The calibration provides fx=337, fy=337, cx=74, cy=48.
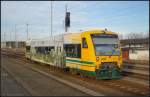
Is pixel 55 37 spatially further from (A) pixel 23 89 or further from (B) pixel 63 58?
(A) pixel 23 89

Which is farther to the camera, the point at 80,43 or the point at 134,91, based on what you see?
the point at 80,43

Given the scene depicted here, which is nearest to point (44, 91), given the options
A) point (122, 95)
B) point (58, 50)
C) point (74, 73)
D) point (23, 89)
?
point (23, 89)

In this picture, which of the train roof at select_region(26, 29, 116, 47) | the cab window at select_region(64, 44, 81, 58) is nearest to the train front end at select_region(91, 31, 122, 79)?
the train roof at select_region(26, 29, 116, 47)

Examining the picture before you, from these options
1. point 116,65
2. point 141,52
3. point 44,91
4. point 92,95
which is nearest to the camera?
point 92,95

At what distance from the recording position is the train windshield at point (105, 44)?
22133 millimetres

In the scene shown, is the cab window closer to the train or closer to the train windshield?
the train

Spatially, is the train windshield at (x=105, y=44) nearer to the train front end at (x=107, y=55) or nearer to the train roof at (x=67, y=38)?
the train front end at (x=107, y=55)

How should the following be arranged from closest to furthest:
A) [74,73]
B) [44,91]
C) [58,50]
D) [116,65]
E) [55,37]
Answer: [44,91] < [116,65] < [74,73] < [58,50] < [55,37]

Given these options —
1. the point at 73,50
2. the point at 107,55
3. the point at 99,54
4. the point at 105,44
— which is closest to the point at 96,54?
the point at 99,54

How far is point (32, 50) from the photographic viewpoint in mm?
46812

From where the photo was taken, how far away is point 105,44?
22.5 meters

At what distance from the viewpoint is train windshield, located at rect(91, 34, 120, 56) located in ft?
72.6

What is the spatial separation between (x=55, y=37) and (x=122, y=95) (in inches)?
706

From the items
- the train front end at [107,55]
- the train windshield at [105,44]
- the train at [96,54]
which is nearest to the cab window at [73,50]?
the train at [96,54]
